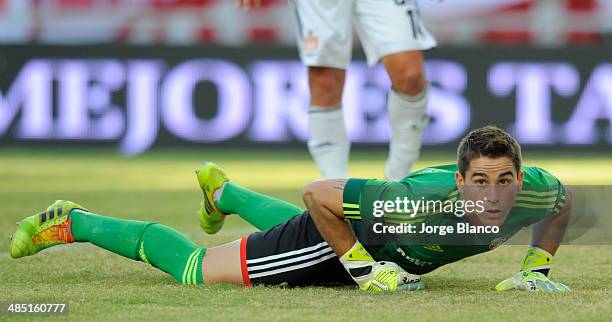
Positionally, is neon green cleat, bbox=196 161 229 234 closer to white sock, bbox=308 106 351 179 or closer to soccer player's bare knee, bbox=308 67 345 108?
white sock, bbox=308 106 351 179

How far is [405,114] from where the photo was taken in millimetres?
6199

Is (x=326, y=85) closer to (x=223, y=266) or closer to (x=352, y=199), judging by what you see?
(x=223, y=266)

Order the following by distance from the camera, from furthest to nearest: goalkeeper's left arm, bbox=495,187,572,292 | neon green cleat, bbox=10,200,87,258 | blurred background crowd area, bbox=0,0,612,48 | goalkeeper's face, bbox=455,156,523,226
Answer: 1. blurred background crowd area, bbox=0,0,612,48
2. neon green cleat, bbox=10,200,87,258
3. goalkeeper's left arm, bbox=495,187,572,292
4. goalkeeper's face, bbox=455,156,523,226

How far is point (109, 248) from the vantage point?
454 centimetres

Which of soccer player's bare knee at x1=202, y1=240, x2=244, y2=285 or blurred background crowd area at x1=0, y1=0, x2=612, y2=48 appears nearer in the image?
soccer player's bare knee at x1=202, y1=240, x2=244, y2=285

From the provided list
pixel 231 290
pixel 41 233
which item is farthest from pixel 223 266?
pixel 41 233

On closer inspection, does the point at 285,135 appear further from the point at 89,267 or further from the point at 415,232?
the point at 415,232

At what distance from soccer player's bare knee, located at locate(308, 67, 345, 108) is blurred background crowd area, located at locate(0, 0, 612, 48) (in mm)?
7631

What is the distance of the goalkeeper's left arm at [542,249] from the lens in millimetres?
4242

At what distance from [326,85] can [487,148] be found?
2.48 meters

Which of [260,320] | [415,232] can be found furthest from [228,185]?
[260,320]

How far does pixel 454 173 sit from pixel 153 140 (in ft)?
29.9

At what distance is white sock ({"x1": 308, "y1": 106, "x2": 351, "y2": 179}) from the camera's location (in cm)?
614

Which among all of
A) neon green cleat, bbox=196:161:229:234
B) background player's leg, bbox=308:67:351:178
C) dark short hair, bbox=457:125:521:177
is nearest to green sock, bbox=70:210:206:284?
neon green cleat, bbox=196:161:229:234
